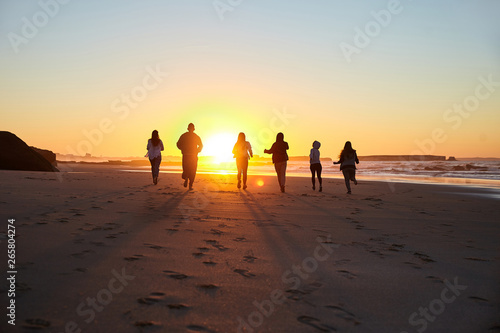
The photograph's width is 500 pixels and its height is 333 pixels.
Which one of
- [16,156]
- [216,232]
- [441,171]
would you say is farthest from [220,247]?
[441,171]

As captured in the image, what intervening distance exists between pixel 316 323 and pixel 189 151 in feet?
41.3

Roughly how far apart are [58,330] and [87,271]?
114 centimetres

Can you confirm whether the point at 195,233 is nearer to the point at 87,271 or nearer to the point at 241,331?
the point at 87,271

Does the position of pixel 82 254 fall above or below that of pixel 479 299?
above

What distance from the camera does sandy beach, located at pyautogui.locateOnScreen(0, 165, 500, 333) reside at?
255 centimetres

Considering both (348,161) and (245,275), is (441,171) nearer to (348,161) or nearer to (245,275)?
(348,161)

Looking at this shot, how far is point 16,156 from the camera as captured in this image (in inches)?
807

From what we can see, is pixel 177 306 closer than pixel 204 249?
Yes

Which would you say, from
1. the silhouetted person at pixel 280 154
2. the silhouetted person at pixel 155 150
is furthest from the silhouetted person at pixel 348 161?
the silhouetted person at pixel 155 150

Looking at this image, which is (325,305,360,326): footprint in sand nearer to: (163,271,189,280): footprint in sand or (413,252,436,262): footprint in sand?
(163,271,189,280): footprint in sand

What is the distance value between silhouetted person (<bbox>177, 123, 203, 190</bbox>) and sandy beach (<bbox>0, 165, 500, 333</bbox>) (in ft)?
25.6

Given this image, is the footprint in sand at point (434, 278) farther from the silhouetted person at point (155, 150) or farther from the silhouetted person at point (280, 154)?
the silhouetted person at point (155, 150)

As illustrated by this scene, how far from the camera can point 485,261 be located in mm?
4305

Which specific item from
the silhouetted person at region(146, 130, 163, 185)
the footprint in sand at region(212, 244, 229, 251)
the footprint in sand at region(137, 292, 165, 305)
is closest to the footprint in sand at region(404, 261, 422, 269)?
the footprint in sand at region(212, 244, 229, 251)
